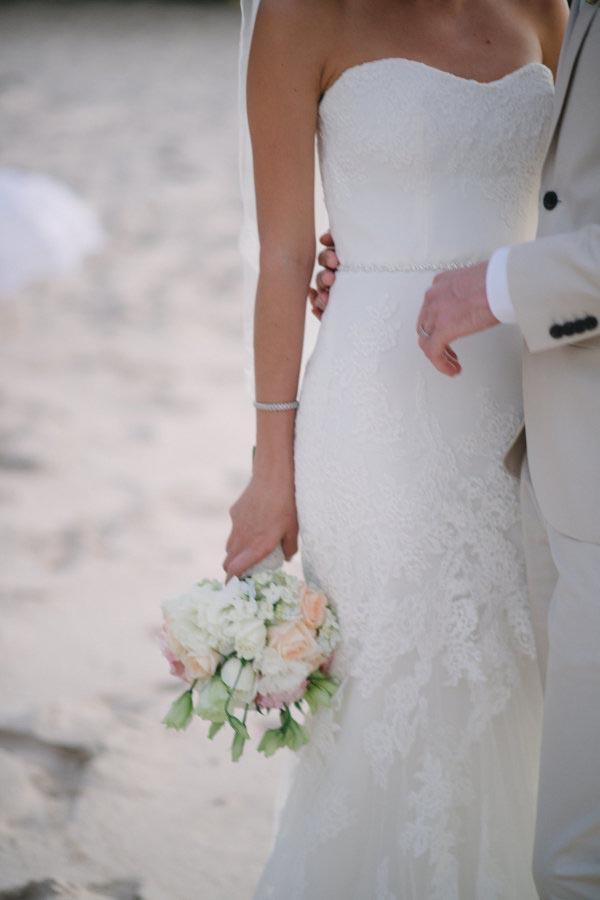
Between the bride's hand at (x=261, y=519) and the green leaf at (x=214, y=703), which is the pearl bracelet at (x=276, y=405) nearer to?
the bride's hand at (x=261, y=519)

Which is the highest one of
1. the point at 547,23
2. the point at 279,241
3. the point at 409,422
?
the point at 547,23

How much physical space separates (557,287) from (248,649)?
3.01 feet

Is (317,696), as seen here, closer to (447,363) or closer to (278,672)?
(278,672)

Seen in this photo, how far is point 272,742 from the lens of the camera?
7.04 ft

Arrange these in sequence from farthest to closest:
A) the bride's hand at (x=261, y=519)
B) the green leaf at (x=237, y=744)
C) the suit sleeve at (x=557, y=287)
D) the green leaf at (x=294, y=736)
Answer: the bride's hand at (x=261, y=519)
the green leaf at (x=294, y=736)
the green leaf at (x=237, y=744)
the suit sleeve at (x=557, y=287)

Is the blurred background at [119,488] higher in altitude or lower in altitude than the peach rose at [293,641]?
lower

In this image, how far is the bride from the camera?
7.05ft

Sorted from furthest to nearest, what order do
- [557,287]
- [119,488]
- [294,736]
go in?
1. [119,488]
2. [294,736]
3. [557,287]

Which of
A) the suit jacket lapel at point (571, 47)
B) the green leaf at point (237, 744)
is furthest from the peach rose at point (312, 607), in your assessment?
the suit jacket lapel at point (571, 47)

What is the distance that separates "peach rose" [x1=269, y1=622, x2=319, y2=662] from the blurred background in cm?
107

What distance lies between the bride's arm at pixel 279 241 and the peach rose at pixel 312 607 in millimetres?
151

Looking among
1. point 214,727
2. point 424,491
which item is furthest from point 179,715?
point 424,491

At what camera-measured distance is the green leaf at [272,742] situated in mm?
2135

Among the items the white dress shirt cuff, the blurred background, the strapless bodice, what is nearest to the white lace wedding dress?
the strapless bodice
